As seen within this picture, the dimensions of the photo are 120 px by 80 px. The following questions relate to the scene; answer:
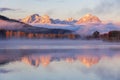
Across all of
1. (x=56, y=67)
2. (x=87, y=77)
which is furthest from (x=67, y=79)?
A: (x=56, y=67)

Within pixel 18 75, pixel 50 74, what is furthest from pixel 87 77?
pixel 18 75

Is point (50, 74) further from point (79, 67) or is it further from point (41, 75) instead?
point (79, 67)

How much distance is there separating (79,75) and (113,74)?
129cm

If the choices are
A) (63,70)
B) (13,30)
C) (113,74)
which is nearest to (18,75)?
(63,70)

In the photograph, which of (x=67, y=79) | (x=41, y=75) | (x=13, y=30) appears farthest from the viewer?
(x=13, y=30)

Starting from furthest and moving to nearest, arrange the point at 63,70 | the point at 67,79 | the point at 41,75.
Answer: the point at 63,70 → the point at 41,75 → the point at 67,79

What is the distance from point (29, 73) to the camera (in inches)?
526

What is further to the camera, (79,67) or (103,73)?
(79,67)

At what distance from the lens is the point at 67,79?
12.0m

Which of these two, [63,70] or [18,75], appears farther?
[63,70]

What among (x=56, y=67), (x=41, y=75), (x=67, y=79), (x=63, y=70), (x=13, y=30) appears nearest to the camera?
(x=67, y=79)

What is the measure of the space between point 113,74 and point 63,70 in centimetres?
236

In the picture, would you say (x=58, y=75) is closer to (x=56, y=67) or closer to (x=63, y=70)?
(x=63, y=70)

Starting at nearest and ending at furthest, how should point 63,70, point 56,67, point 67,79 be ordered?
point 67,79
point 63,70
point 56,67
